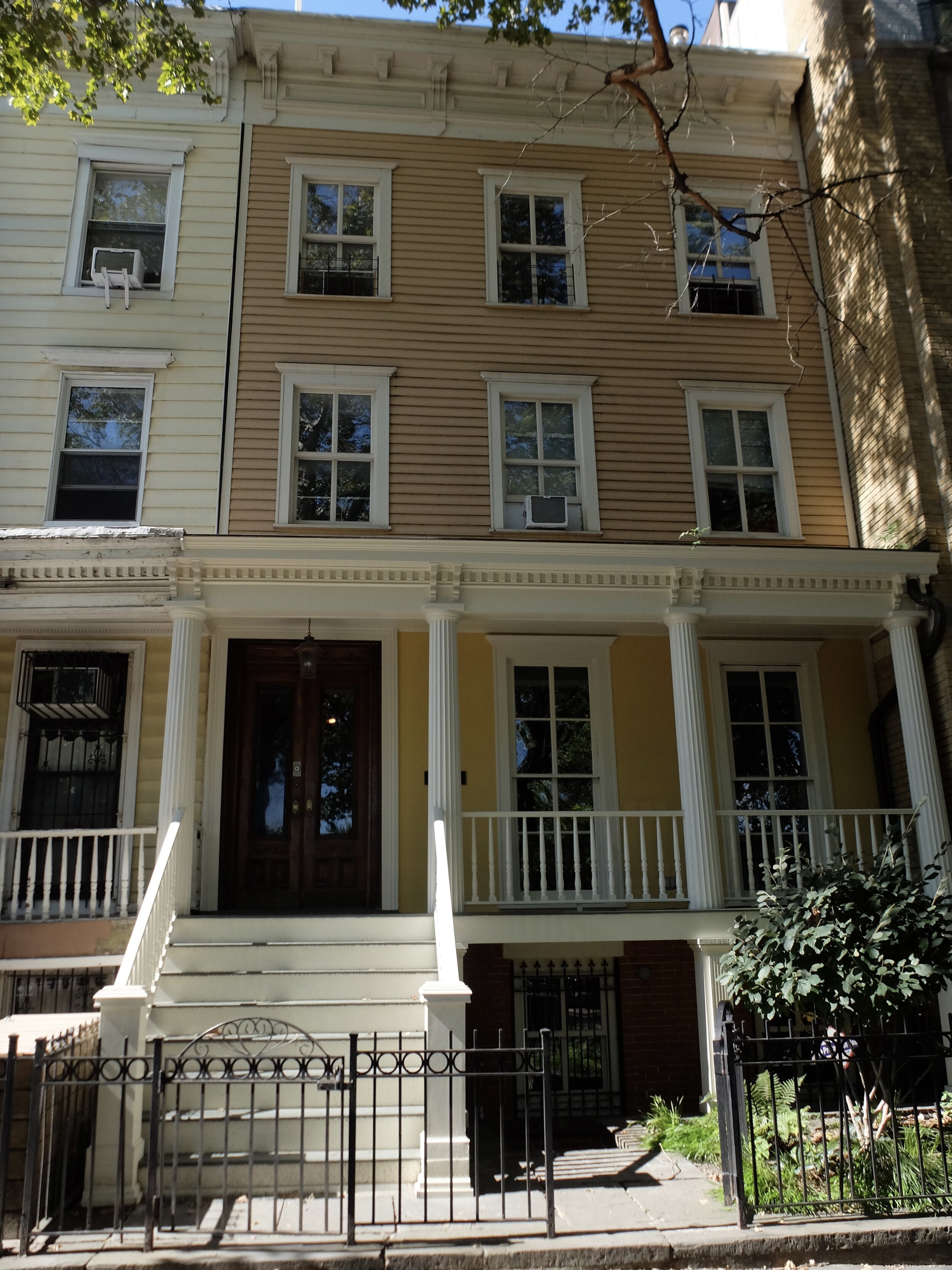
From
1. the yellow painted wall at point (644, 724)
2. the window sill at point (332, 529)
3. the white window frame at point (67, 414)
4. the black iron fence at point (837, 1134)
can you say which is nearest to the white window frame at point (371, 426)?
the window sill at point (332, 529)

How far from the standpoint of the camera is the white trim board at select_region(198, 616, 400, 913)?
412 inches

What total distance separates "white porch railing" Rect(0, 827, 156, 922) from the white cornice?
17.3 ft

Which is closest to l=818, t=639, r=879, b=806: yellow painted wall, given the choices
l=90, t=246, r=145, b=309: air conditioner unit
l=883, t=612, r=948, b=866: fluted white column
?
l=883, t=612, r=948, b=866: fluted white column

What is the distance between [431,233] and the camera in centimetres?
1260

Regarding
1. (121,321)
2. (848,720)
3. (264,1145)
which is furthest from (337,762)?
(848,720)

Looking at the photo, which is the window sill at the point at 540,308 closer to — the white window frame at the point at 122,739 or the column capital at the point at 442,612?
the column capital at the point at 442,612

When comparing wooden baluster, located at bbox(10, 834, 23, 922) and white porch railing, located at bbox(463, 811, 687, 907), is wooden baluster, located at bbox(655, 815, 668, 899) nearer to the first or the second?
white porch railing, located at bbox(463, 811, 687, 907)

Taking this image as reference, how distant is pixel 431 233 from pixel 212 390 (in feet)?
11.3

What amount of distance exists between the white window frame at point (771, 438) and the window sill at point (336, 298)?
147 inches

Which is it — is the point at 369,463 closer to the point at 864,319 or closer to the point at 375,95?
the point at 375,95

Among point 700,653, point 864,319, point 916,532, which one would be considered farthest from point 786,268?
point 700,653

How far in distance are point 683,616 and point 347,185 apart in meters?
7.23

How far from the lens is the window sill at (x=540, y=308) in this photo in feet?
40.7

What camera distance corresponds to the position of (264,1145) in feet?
22.1
